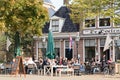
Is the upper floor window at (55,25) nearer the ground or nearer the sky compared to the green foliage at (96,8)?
nearer the ground

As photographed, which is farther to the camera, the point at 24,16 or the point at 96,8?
the point at 24,16

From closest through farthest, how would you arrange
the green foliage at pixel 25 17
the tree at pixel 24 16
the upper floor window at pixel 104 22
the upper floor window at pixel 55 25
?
the tree at pixel 24 16
the green foliage at pixel 25 17
the upper floor window at pixel 104 22
the upper floor window at pixel 55 25

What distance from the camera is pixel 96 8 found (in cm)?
2998

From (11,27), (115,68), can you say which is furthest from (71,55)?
(115,68)

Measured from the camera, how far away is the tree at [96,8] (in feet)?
94.2

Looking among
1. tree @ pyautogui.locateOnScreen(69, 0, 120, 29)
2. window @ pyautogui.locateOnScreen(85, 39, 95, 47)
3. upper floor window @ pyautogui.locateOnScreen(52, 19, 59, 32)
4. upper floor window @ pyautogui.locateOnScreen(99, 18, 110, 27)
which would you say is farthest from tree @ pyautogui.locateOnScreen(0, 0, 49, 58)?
upper floor window @ pyautogui.locateOnScreen(52, 19, 59, 32)

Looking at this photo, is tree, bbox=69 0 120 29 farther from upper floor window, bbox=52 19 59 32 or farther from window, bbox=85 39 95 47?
upper floor window, bbox=52 19 59 32

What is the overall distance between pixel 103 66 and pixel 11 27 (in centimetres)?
879

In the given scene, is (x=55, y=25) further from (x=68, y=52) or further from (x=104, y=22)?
(x=104, y=22)

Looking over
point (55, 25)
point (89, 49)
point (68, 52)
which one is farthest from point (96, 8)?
point (55, 25)

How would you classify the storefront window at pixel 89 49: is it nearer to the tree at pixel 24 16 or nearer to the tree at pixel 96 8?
the tree at pixel 24 16

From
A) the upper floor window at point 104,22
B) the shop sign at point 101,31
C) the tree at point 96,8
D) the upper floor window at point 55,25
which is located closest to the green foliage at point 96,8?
the tree at point 96,8

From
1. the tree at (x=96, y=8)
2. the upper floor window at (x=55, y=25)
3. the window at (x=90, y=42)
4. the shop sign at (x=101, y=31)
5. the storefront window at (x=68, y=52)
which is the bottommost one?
the storefront window at (x=68, y=52)

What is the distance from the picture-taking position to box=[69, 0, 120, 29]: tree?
94.2 ft
